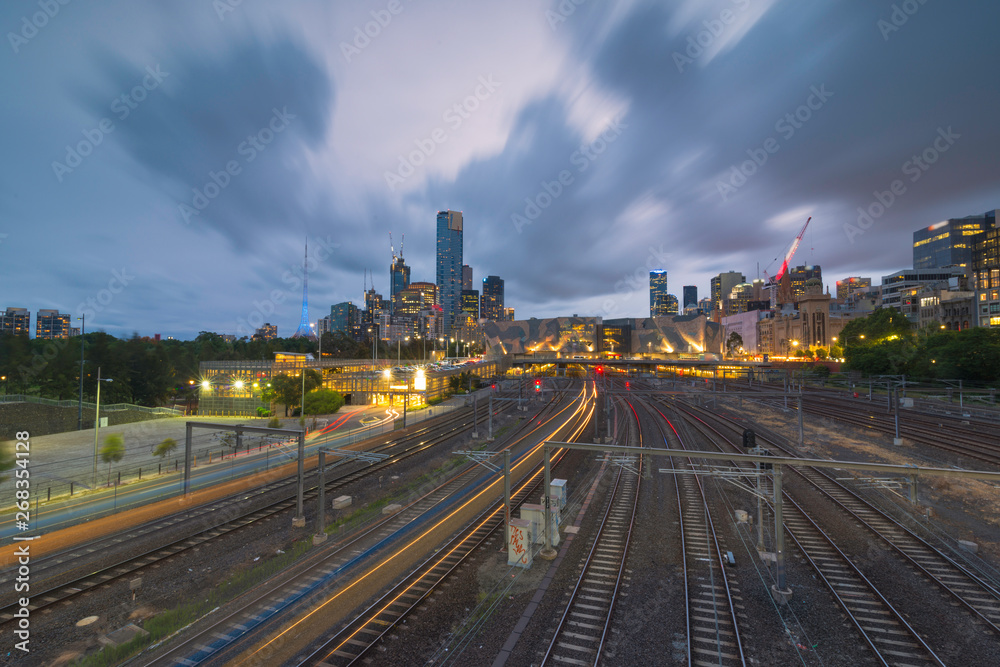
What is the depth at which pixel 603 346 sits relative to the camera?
198m

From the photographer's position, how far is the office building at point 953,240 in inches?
5925

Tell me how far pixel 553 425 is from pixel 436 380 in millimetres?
29010

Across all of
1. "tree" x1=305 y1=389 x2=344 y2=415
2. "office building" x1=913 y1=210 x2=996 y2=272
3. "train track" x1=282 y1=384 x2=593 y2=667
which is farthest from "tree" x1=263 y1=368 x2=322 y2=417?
"office building" x1=913 y1=210 x2=996 y2=272

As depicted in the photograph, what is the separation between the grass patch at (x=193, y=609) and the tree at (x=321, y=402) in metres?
37.8

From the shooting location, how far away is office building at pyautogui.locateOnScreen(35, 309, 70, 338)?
17700cm

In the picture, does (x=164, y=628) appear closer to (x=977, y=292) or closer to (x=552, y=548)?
(x=552, y=548)

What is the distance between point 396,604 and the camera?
1273 centimetres

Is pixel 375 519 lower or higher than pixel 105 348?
lower

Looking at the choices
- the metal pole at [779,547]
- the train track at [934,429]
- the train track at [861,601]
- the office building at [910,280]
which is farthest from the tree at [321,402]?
the office building at [910,280]

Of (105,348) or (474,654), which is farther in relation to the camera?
(105,348)

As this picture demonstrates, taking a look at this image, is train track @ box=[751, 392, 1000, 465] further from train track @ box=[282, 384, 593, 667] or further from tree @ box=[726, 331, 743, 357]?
tree @ box=[726, 331, 743, 357]

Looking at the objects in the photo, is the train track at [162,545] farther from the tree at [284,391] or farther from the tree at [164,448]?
the tree at [284,391]

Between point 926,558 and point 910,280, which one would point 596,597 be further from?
point 910,280

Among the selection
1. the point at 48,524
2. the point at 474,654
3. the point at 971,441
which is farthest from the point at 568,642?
the point at 971,441
